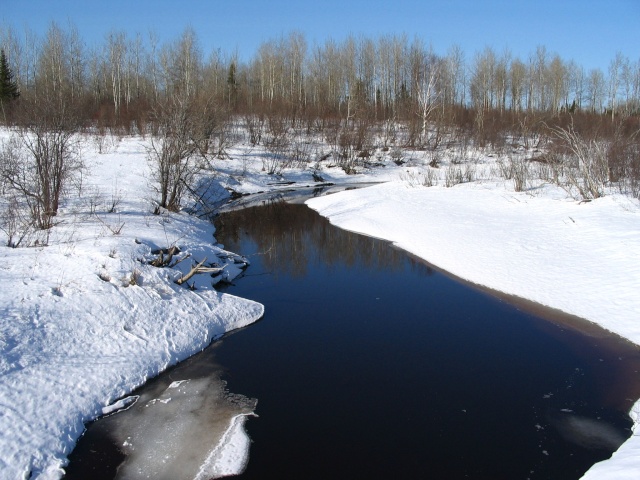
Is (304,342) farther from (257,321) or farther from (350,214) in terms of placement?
(350,214)

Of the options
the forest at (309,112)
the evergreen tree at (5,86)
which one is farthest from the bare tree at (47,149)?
the evergreen tree at (5,86)

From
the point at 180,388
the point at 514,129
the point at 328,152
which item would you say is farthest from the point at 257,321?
the point at 514,129

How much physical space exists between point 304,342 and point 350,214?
1248cm

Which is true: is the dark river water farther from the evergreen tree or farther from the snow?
the evergreen tree

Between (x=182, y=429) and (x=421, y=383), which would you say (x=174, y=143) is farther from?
(x=421, y=383)

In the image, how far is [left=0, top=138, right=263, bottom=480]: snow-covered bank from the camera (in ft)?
19.6

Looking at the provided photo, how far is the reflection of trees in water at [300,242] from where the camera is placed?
560 inches

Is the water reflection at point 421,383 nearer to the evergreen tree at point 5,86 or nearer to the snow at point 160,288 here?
the snow at point 160,288

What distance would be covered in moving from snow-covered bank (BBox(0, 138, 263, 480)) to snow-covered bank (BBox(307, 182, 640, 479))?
577cm

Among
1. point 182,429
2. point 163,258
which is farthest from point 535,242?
point 182,429

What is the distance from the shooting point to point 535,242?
1375 centimetres

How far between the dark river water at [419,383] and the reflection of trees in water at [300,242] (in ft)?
6.34

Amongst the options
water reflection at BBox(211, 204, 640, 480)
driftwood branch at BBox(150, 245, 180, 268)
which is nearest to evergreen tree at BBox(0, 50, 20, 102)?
driftwood branch at BBox(150, 245, 180, 268)

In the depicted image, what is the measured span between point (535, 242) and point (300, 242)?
276 inches
